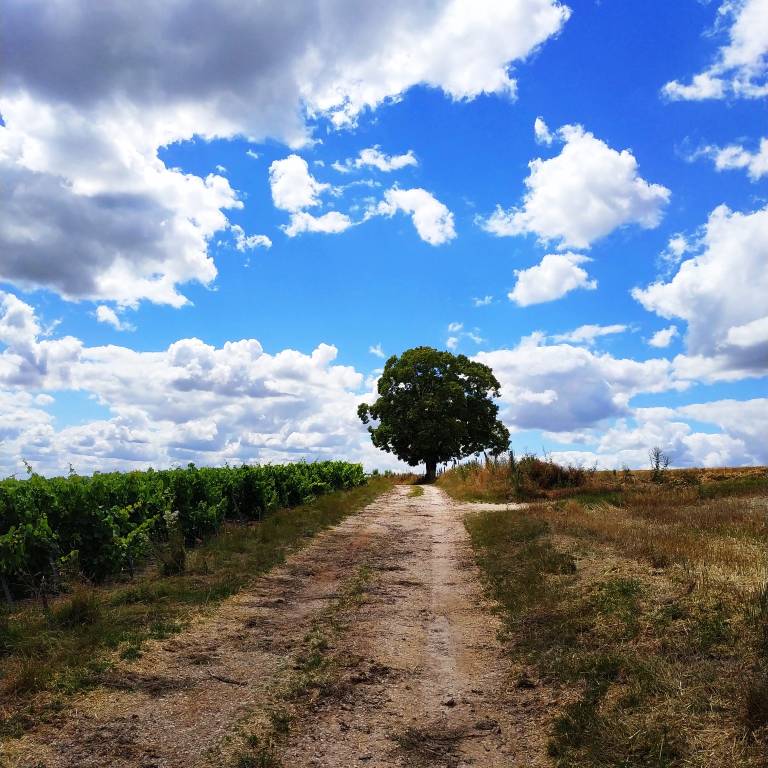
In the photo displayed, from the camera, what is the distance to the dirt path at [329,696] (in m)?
5.59

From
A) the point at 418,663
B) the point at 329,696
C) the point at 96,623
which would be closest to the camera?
the point at 329,696

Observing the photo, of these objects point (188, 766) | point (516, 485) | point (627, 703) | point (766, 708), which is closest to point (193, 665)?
point (188, 766)

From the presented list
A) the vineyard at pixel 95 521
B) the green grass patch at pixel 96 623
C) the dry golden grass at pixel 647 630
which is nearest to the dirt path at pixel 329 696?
the green grass patch at pixel 96 623

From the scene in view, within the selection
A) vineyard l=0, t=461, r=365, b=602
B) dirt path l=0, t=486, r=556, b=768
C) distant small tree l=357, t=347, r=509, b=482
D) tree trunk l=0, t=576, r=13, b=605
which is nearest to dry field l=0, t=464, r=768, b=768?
dirt path l=0, t=486, r=556, b=768

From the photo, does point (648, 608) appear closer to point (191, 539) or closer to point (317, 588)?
point (317, 588)

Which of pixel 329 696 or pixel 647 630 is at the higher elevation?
pixel 647 630

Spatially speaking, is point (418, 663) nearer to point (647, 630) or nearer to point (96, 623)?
point (647, 630)

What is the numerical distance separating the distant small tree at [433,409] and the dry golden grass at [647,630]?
120 feet

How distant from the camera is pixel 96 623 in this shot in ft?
29.4

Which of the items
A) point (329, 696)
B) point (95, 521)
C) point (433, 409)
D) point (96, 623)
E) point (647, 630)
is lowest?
point (329, 696)

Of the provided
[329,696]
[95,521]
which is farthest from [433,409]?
[329,696]

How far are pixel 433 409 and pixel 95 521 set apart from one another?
40.9m

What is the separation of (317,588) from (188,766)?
6.40 metres

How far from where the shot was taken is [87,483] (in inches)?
537
